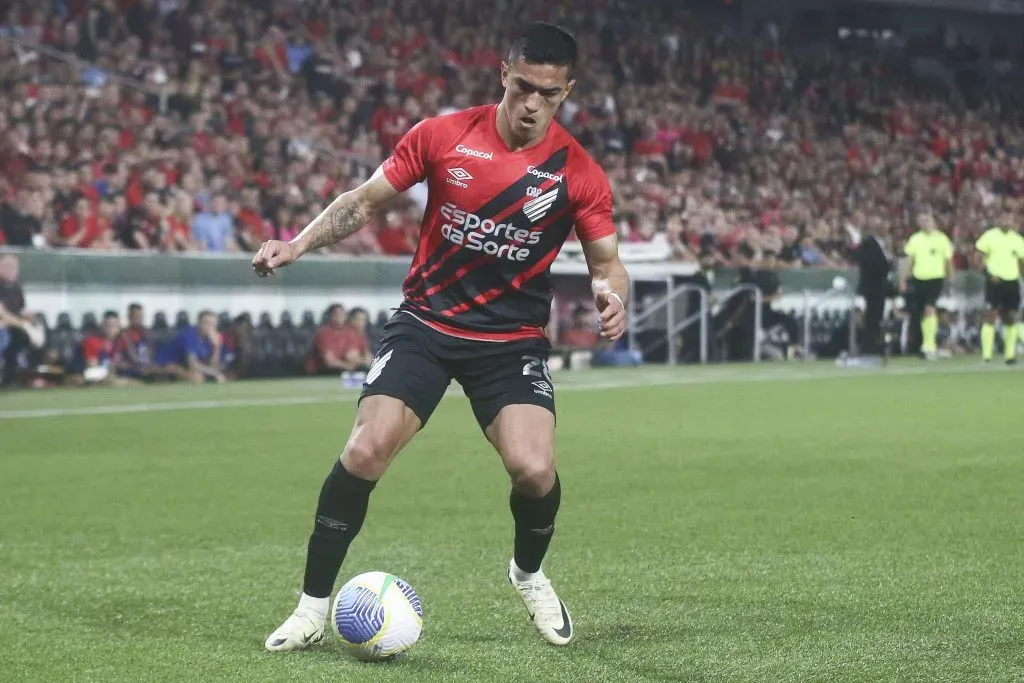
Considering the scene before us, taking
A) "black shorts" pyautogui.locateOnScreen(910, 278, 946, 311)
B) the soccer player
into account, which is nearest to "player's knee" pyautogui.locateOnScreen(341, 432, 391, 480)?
the soccer player

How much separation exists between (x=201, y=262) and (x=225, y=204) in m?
1.79

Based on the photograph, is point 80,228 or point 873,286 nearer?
point 80,228

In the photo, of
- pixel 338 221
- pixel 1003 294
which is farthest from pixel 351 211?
pixel 1003 294

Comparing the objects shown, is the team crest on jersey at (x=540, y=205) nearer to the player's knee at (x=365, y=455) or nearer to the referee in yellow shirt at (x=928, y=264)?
the player's knee at (x=365, y=455)

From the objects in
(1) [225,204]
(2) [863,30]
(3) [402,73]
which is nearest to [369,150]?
(3) [402,73]

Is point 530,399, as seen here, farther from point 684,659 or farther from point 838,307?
point 838,307

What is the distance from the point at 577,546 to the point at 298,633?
2.67 meters

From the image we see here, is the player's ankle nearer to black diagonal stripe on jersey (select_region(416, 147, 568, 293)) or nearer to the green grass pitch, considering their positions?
the green grass pitch

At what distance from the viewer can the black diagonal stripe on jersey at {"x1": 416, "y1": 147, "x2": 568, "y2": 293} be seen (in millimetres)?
6199

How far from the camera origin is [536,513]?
6.32m

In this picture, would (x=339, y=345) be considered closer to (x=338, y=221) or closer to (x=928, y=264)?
(x=928, y=264)

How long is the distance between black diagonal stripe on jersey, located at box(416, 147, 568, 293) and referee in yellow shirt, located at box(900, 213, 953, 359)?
1997 cm

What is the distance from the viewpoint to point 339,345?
21.9 meters

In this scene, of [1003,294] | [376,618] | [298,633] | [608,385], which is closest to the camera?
[376,618]
